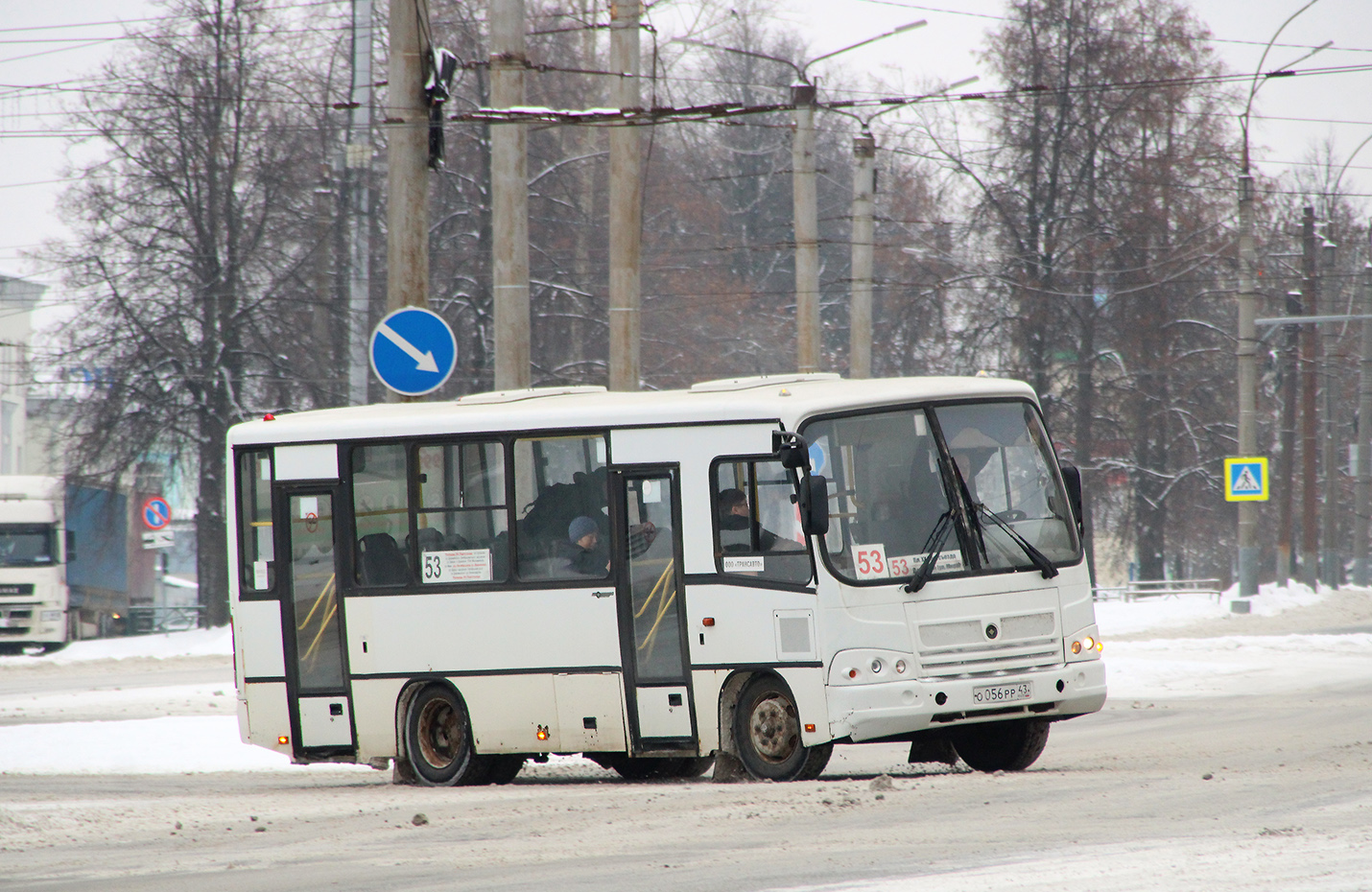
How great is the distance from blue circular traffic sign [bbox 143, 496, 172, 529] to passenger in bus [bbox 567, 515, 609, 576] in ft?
86.8

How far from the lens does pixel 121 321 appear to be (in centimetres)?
3622

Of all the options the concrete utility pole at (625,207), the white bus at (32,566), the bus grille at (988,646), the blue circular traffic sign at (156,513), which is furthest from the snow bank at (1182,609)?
the white bus at (32,566)

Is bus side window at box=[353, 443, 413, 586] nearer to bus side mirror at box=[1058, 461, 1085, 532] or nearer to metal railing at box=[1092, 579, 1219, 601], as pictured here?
bus side mirror at box=[1058, 461, 1085, 532]

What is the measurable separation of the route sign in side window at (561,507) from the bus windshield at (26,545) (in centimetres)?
2528

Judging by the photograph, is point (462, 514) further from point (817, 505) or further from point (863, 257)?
point (863, 257)

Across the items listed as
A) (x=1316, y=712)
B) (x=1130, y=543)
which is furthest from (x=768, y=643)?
(x=1130, y=543)

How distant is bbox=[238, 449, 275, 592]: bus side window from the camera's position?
13125 millimetres

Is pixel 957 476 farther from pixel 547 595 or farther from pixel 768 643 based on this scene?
pixel 547 595

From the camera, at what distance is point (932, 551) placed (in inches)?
440

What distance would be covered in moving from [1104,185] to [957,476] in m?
32.3

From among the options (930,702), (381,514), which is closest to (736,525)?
(930,702)

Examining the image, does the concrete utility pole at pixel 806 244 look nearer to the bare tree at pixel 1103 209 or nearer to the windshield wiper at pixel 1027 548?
the windshield wiper at pixel 1027 548

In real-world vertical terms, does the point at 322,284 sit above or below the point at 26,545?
above

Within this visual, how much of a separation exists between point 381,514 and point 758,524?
3.03m
